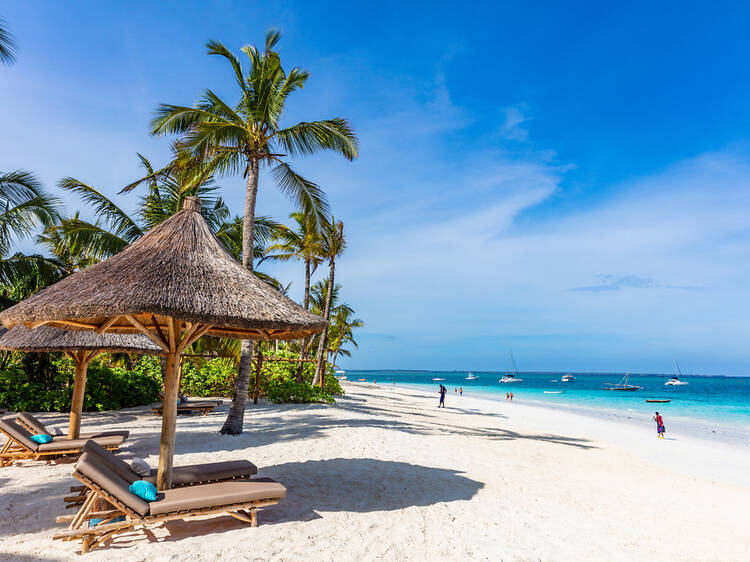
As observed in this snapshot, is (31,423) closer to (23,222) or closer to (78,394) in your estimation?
(78,394)

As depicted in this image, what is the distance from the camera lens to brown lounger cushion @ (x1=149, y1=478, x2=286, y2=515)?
430 cm

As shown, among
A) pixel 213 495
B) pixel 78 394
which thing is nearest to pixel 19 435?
pixel 78 394

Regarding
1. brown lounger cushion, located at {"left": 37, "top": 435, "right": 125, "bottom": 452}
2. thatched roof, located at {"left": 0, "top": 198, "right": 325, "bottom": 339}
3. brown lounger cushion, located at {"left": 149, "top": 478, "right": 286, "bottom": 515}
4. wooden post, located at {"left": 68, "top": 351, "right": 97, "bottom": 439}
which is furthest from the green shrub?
brown lounger cushion, located at {"left": 149, "top": 478, "right": 286, "bottom": 515}

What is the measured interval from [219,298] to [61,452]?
184 inches

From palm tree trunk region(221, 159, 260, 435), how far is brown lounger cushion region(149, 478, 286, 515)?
523cm

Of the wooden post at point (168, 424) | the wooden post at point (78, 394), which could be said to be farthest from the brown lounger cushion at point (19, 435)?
the wooden post at point (168, 424)

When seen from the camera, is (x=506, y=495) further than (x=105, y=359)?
No

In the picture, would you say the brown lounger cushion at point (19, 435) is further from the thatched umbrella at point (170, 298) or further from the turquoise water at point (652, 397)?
the turquoise water at point (652, 397)

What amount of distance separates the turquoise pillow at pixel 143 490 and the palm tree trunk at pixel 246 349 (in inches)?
217

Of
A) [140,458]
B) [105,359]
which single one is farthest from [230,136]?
[105,359]

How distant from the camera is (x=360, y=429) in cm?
1128

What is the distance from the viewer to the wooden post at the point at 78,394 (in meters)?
7.83

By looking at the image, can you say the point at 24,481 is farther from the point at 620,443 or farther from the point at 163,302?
the point at 620,443

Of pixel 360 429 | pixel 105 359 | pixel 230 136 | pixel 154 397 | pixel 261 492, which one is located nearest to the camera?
pixel 261 492
